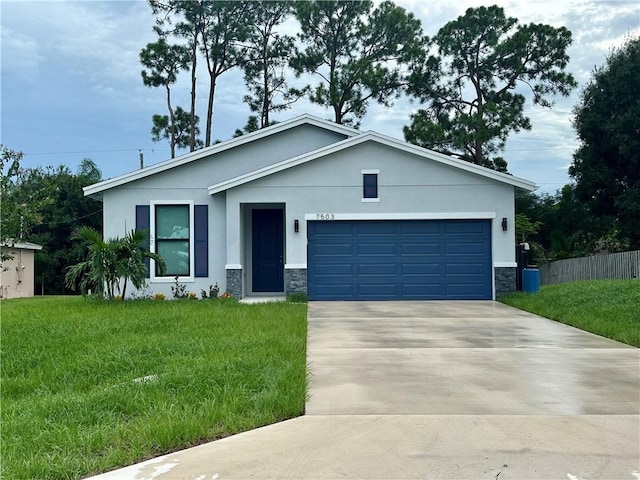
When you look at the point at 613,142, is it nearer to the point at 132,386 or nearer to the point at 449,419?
the point at 449,419

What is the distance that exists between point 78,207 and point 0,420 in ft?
111

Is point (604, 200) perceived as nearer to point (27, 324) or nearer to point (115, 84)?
point (115, 84)

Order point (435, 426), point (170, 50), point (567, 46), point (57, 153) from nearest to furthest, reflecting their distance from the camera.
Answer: point (435, 426) < point (567, 46) < point (170, 50) < point (57, 153)

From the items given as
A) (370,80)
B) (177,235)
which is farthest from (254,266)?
(370,80)

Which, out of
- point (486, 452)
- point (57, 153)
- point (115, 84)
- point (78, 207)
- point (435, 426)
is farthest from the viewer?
point (57, 153)

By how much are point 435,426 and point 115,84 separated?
22.8m

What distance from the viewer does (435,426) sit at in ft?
15.8

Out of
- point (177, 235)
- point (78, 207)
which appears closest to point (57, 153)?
point (78, 207)

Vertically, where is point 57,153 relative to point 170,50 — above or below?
below

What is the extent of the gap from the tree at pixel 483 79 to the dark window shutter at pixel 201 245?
1413cm

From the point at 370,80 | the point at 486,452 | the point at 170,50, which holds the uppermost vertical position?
the point at 170,50

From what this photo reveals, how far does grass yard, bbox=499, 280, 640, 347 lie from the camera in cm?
966

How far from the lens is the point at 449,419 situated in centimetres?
500

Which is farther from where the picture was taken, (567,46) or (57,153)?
(57,153)
